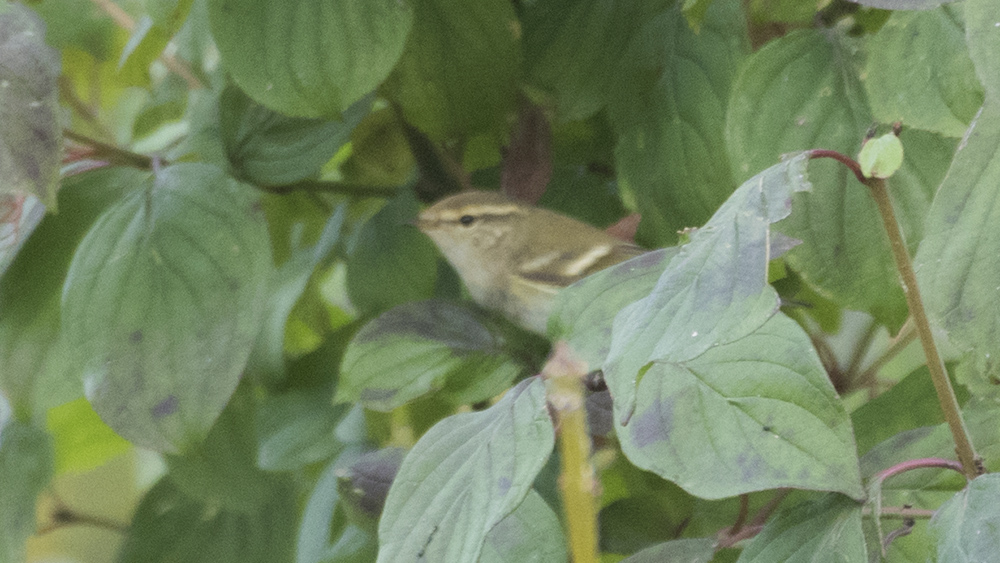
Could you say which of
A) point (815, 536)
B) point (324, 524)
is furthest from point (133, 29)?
point (815, 536)

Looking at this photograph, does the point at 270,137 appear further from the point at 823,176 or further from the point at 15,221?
the point at 823,176

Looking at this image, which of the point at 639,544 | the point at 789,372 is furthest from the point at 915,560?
the point at 639,544

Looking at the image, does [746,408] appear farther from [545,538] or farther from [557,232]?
[557,232]

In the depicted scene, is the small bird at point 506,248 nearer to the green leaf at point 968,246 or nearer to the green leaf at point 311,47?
the green leaf at point 311,47

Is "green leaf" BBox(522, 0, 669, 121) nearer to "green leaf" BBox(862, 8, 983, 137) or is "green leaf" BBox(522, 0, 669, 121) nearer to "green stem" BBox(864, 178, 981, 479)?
"green leaf" BBox(862, 8, 983, 137)

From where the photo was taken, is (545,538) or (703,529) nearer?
(545,538)
